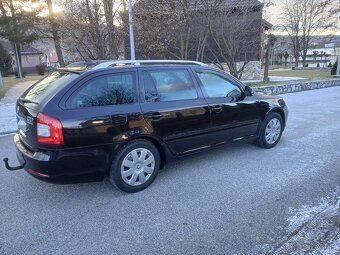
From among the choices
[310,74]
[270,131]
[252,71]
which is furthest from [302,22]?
[270,131]

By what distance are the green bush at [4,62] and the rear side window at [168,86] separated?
35.5 meters

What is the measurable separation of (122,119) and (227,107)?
1.82 metres

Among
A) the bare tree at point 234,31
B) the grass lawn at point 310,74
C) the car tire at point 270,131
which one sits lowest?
the car tire at point 270,131

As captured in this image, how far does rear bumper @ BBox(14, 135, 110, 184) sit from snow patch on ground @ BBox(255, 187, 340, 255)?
1.97 m

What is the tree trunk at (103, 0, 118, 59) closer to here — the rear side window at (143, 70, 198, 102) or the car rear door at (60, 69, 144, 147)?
the rear side window at (143, 70, 198, 102)

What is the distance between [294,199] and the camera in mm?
3441

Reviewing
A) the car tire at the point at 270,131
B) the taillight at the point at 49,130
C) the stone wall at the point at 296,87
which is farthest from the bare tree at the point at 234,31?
the taillight at the point at 49,130

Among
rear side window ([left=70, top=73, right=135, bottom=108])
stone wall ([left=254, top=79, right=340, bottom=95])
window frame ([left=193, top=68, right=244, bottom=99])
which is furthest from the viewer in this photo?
stone wall ([left=254, top=79, right=340, bottom=95])

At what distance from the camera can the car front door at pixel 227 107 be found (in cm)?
433

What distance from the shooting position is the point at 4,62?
3434 centimetres

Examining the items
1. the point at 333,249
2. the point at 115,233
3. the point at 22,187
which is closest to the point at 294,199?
the point at 333,249

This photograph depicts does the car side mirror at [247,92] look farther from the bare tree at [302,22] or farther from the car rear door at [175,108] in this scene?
the bare tree at [302,22]

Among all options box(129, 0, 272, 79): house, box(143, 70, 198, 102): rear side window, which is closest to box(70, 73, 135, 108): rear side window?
box(143, 70, 198, 102): rear side window

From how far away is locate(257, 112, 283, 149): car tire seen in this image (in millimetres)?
5119
